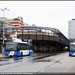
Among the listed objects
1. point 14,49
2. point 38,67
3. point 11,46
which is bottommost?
point 38,67

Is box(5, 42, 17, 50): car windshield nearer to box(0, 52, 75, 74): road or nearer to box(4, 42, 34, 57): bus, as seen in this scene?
box(4, 42, 34, 57): bus

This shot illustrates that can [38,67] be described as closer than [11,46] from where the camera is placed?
Yes

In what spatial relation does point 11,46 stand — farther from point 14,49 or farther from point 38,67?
point 38,67

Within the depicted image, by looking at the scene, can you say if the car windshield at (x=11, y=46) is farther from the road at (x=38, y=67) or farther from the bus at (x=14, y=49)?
the road at (x=38, y=67)

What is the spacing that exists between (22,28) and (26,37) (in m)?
3.14

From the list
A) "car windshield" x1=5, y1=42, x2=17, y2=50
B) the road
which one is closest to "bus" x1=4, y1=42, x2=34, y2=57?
Result: "car windshield" x1=5, y1=42, x2=17, y2=50

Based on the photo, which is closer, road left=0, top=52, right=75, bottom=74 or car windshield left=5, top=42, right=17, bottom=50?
road left=0, top=52, right=75, bottom=74

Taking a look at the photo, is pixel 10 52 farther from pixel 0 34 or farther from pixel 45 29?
pixel 45 29

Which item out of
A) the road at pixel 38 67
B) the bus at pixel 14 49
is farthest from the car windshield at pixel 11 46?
the road at pixel 38 67

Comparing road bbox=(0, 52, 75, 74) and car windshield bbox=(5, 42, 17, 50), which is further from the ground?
car windshield bbox=(5, 42, 17, 50)

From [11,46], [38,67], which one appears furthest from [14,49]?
[38,67]

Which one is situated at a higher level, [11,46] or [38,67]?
[11,46]

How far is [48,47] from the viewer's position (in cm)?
11744

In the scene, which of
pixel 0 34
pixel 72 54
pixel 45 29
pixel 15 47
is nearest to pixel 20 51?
pixel 15 47
